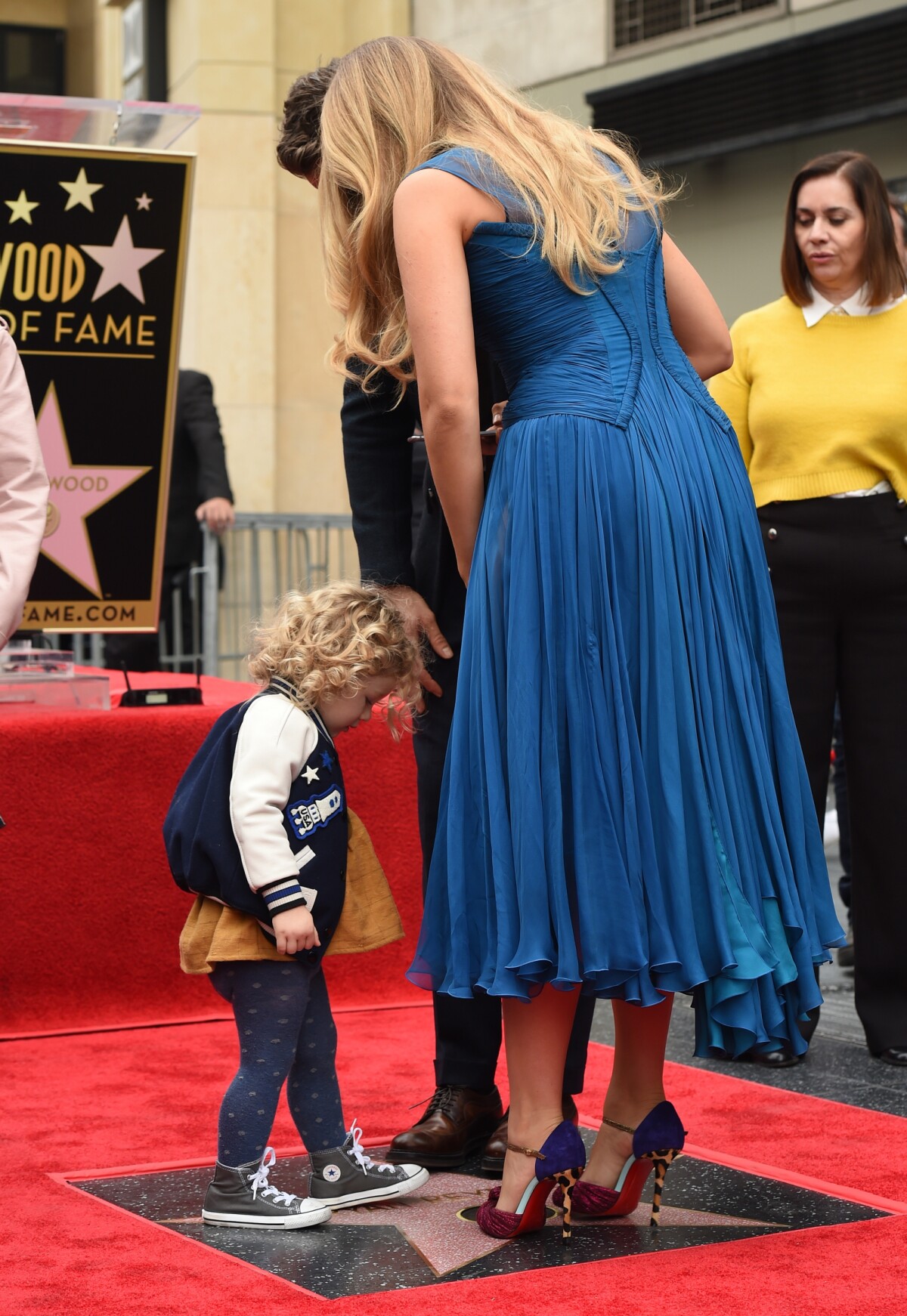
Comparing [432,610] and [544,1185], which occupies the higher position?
[432,610]

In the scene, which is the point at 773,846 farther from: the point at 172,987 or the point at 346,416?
the point at 172,987

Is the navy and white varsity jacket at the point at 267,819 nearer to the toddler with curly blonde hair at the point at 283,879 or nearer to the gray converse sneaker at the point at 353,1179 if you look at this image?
the toddler with curly blonde hair at the point at 283,879

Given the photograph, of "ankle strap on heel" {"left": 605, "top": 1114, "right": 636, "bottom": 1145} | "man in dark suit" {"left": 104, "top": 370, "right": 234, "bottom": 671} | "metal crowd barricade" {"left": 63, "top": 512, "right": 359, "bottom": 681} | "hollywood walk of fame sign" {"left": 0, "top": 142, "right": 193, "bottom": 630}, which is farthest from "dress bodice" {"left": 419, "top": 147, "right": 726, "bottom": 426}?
"metal crowd barricade" {"left": 63, "top": 512, "right": 359, "bottom": 681}

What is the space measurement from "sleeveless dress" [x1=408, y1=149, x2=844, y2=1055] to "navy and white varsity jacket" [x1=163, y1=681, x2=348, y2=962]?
0.23m

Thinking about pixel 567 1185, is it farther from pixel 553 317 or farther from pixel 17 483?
pixel 17 483

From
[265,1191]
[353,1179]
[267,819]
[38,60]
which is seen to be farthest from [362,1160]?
[38,60]

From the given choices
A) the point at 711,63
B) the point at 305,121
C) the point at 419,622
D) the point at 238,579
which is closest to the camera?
the point at 305,121

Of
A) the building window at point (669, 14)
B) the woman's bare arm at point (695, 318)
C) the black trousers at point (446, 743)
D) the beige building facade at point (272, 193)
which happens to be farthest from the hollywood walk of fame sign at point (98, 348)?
the beige building facade at point (272, 193)

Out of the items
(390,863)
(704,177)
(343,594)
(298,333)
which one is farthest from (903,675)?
(298,333)

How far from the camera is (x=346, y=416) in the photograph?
3.24 metres

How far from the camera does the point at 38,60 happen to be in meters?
16.5

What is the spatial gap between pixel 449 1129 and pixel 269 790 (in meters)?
0.79

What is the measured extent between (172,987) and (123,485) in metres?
1.33

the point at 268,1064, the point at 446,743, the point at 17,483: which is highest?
the point at 17,483
